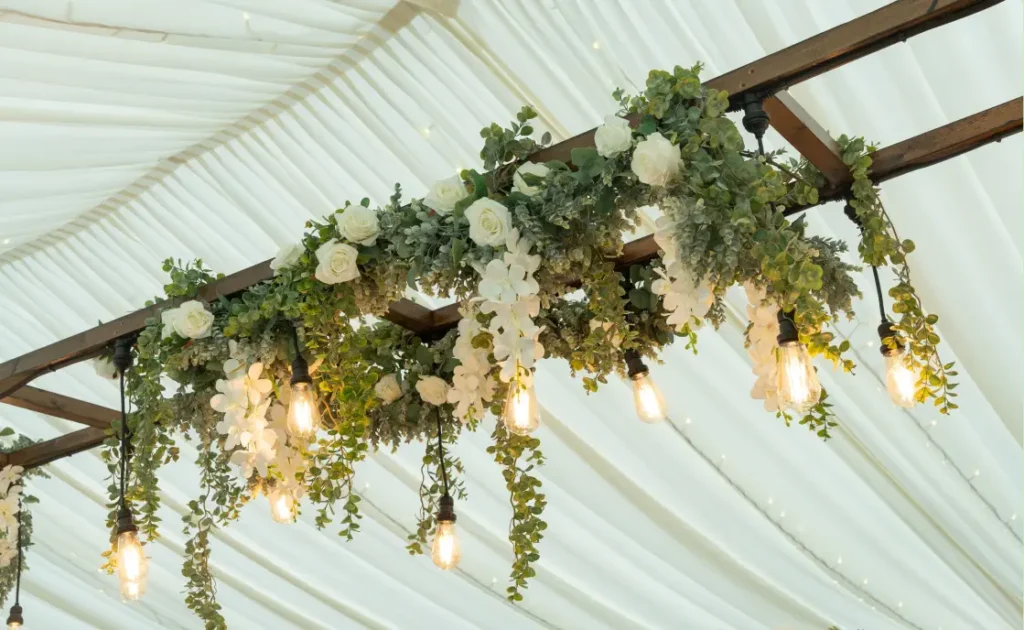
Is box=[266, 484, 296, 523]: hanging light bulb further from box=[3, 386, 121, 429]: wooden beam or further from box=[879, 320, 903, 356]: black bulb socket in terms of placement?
box=[879, 320, 903, 356]: black bulb socket

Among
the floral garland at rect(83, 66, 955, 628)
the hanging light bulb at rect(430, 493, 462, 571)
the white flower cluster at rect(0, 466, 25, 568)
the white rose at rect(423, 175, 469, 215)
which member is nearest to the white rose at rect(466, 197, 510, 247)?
the floral garland at rect(83, 66, 955, 628)

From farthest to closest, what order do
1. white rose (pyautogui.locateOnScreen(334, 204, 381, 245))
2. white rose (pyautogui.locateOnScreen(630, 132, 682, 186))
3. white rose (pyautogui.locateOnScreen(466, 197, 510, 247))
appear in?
white rose (pyautogui.locateOnScreen(334, 204, 381, 245))
white rose (pyautogui.locateOnScreen(466, 197, 510, 247))
white rose (pyautogui.locateOnScreen(630, 132, 682, 186))

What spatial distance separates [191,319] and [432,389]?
77 cm

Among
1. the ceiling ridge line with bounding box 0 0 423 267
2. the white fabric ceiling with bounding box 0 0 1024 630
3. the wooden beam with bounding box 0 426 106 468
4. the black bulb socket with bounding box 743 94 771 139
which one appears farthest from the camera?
the wooden beam with bounding box 0 426 106 468

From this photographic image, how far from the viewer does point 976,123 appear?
277 cm

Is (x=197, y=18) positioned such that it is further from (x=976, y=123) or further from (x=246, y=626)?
(x=246, y=626)

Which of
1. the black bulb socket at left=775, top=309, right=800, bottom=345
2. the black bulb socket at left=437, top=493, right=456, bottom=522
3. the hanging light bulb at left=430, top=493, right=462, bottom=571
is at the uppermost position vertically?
the black bulb socket at left=775, top=309, right=800, bottom=345

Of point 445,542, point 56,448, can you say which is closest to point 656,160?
point 445,542

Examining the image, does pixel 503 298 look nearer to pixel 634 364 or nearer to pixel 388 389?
pixel 634 364

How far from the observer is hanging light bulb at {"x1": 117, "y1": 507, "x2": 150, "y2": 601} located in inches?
132

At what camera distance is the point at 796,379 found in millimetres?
2457

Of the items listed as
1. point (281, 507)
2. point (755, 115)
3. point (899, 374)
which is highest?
point (755, 115)

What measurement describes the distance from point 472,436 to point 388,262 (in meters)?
2.30

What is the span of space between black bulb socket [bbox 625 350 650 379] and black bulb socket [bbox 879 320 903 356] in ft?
2.29
